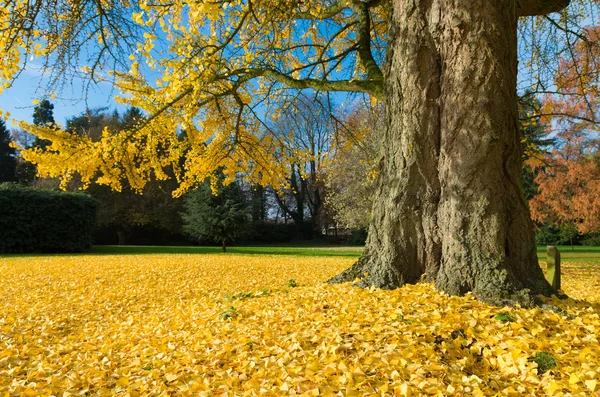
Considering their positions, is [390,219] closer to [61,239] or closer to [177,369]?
[177,369]

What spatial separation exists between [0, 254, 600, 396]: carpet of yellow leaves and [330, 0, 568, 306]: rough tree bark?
0.30 m

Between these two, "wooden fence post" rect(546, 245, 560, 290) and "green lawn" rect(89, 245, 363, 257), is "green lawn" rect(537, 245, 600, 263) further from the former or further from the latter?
"wooden fence post" rect(546, 245, 560, 290)

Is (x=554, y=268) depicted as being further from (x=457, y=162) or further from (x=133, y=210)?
(x=133, y=210)

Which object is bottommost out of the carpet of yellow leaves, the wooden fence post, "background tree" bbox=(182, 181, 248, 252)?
the carpet of yellow leaves

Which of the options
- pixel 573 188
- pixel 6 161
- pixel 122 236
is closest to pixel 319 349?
pixel 573 188

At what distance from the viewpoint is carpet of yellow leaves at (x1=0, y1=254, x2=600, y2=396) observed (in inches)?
85.7

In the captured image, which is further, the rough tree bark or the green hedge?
the green hedge

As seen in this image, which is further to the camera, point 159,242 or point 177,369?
point 159,242

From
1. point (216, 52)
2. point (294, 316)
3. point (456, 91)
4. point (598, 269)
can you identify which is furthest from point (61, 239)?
point (598, 269)

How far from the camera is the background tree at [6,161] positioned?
2636cm

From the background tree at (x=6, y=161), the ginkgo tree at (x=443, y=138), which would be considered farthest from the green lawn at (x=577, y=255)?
the background tree at (x=6, y=161)

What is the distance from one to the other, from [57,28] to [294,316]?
4.10 metres

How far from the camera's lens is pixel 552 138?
24.2 metres

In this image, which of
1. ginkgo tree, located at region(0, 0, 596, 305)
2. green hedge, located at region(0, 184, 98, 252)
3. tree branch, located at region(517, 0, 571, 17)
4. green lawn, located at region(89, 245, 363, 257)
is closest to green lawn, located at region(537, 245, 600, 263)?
green lawn, located at region(89, 245, 363, 257)
